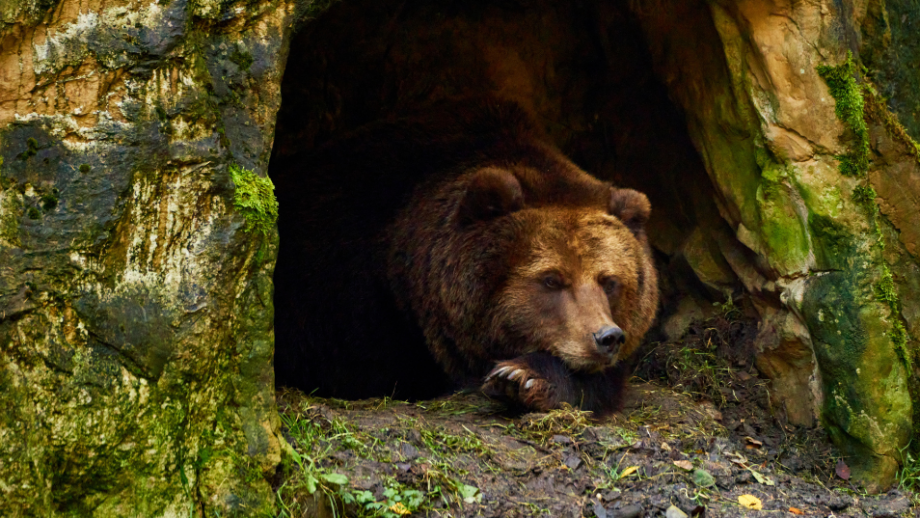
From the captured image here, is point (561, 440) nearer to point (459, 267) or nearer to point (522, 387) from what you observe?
point (522, 387)

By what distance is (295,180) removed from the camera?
6.91 metres

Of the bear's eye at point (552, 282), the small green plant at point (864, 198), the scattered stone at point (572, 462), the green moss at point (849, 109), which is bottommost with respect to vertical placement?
the scattered stone at point (572, 462)

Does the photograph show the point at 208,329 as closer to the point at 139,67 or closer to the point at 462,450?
the point at 139,67

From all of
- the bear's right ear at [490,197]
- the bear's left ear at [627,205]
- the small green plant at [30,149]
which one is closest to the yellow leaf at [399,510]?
the small green plant at [30,149]

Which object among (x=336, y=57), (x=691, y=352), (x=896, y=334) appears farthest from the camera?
(x=336, y=57)

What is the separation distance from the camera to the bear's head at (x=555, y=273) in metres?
5.58

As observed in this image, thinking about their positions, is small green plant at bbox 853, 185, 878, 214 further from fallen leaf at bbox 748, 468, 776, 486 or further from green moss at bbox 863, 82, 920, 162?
fallen leaf at bbox 748, 468, 776, 486

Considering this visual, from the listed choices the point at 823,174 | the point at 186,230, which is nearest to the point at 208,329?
the point at 186,230

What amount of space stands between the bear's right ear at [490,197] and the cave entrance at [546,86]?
1.71m

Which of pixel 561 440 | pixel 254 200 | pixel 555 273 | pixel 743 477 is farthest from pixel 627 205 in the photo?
pixel 254 200

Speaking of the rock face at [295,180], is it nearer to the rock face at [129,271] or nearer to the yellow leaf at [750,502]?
the rock face at [129,271]

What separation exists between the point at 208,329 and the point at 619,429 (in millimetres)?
2797

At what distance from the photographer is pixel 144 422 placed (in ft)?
11.5

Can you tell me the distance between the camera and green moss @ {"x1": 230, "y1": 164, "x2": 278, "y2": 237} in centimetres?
384
